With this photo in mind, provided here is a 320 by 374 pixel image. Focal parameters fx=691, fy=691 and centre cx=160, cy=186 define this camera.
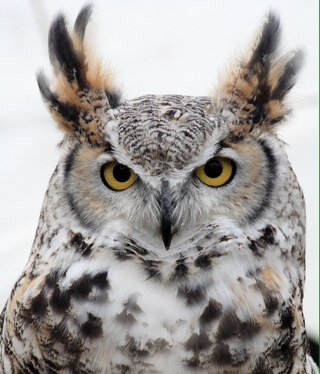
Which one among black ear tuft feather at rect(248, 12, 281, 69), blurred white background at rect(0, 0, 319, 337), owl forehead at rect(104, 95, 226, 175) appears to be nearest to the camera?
owl forehead at rect(104, 95, 226, 175)

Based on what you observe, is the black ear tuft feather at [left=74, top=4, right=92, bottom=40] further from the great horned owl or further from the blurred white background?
the blurred white background

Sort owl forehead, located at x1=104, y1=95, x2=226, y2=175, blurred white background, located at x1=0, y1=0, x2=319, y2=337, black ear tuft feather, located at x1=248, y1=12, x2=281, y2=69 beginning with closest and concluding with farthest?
owl forehead, located at x1=104, y1=95, x2=226, y2=175 < black ear tuft feather, located at x1=248, y1=12, x2=281, y2=69 < blurred white background, located at x1=0, y1=0, x2=319, y2=337

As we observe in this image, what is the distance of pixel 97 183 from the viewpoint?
1.08 metres

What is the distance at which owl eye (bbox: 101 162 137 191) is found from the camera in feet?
3.46

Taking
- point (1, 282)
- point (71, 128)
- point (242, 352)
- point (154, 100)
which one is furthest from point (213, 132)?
point (1, 282)

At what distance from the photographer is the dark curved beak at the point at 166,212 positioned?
3.40 ft

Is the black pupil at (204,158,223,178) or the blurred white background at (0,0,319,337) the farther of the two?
the blurred white background at (0,0,319,337)

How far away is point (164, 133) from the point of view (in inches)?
39.6

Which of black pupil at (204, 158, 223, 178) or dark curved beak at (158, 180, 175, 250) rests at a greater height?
black pupil at (204, 158, 223, 178)

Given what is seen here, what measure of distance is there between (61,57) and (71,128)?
0.12 meters

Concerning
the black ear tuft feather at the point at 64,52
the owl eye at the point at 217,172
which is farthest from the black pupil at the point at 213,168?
the black ear tuft feather at the point at 64,52

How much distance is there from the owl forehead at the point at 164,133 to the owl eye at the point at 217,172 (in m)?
0.04

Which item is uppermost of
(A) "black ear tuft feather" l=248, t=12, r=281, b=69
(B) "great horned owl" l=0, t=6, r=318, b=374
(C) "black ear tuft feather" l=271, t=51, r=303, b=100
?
(A) "black ear tuft feather" l=248, t=12, r=281, b=69

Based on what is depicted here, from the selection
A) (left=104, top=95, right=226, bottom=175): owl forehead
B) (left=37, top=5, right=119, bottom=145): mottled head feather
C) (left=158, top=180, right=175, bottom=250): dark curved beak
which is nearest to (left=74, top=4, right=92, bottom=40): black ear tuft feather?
(left=37, top=5, right=119, bottom=145): mottled head feather
